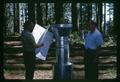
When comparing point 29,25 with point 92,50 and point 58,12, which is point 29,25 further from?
point 92,50

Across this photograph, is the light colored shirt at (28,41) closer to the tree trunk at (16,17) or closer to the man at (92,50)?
the tree trunk at (16,17)

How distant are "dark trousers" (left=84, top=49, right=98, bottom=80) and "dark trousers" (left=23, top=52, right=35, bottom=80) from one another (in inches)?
45.9

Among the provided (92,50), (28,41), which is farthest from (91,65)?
(28,41)

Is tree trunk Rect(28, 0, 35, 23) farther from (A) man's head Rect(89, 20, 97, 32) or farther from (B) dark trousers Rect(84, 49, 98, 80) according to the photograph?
(B) dark trousers Rect(84, 49, 98, 80)

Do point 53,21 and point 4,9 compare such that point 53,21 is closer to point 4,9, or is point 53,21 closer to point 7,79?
point 4,9

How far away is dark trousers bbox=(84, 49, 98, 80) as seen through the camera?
704 centimetres

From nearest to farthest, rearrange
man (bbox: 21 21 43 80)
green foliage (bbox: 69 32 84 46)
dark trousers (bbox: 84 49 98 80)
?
green foliage (bbox: 69 32 84 46) → man (bbox: 21 21 43 80) → dark trousers (bbox: 84 49 98 80)

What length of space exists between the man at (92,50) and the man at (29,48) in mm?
1039

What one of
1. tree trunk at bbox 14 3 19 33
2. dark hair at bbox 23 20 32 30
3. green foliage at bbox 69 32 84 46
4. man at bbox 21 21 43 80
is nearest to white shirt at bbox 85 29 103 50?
green foliage at bbox 69 32 84 46

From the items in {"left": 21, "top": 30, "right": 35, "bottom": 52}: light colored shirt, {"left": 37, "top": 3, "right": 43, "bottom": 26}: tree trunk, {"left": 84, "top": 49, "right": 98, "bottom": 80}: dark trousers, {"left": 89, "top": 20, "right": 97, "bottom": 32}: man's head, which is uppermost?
{"left": 37, "top": 3, "right": 43, "bottom": 26}: tree trunk

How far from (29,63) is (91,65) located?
54.0 inches

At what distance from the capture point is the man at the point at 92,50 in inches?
273

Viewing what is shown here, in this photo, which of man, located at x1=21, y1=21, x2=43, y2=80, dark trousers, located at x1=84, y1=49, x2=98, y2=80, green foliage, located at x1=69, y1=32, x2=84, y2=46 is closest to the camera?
green foliage, located at x1=69, y1=32, x2=84, y2=46

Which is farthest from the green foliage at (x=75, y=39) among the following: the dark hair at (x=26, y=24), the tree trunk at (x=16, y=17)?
the tree trunk at (x=16, y=17)
